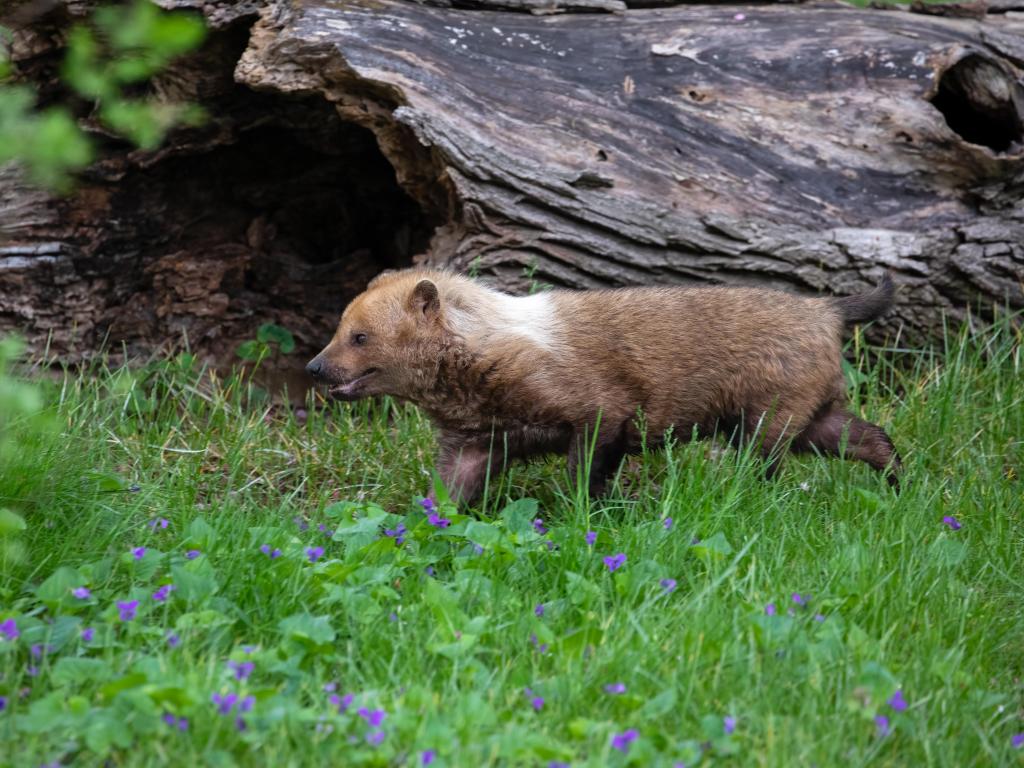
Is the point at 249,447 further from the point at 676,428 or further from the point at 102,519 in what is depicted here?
the point at 676,428

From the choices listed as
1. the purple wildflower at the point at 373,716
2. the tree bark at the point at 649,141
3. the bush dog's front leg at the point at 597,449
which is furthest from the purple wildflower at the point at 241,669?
the tree bark at the point at 649,141

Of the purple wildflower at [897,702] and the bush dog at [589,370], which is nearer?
the purple wildflower at [897,702]

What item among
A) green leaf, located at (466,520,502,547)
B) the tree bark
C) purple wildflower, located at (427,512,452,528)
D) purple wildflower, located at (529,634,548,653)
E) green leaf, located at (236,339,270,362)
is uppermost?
the tree bark

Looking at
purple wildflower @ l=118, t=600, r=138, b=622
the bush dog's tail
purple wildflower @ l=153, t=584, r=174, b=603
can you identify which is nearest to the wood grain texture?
the bush dog's tail

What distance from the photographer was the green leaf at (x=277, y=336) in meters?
6.80

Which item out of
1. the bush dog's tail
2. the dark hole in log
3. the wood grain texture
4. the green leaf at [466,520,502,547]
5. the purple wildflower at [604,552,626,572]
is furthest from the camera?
the dark hole in log

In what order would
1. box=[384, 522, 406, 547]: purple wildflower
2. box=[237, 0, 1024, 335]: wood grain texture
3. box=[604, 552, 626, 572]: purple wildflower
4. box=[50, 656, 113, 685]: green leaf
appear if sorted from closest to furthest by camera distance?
box=[50, 656, 113, 685]: green leaf → box=[604, 552, 626, 572]: purple wildflower → box=[384, 522, 406, 547]: purple wildflower → box=[237, 0, 1024, 335]: wood grain texture

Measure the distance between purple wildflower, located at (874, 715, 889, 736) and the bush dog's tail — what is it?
8.75ft

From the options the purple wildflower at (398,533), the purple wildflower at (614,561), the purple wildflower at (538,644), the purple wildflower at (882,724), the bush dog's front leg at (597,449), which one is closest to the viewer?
the purple wildflower at (882,724)

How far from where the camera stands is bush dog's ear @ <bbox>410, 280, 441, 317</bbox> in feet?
16.5

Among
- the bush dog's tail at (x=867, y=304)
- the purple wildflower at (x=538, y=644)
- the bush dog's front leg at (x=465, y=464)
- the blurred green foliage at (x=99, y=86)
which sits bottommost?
the bush dog's front leg at (x=465, y=464)

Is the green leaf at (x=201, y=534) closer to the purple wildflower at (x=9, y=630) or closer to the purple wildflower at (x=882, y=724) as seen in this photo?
the purple wildflower at (x=9, y=630)

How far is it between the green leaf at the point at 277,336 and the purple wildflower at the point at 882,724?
4572 millimetres

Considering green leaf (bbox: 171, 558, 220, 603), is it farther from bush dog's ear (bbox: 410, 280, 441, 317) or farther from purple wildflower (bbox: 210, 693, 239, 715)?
bush dog's ear (bbox: 410, 280, 441, 317)
